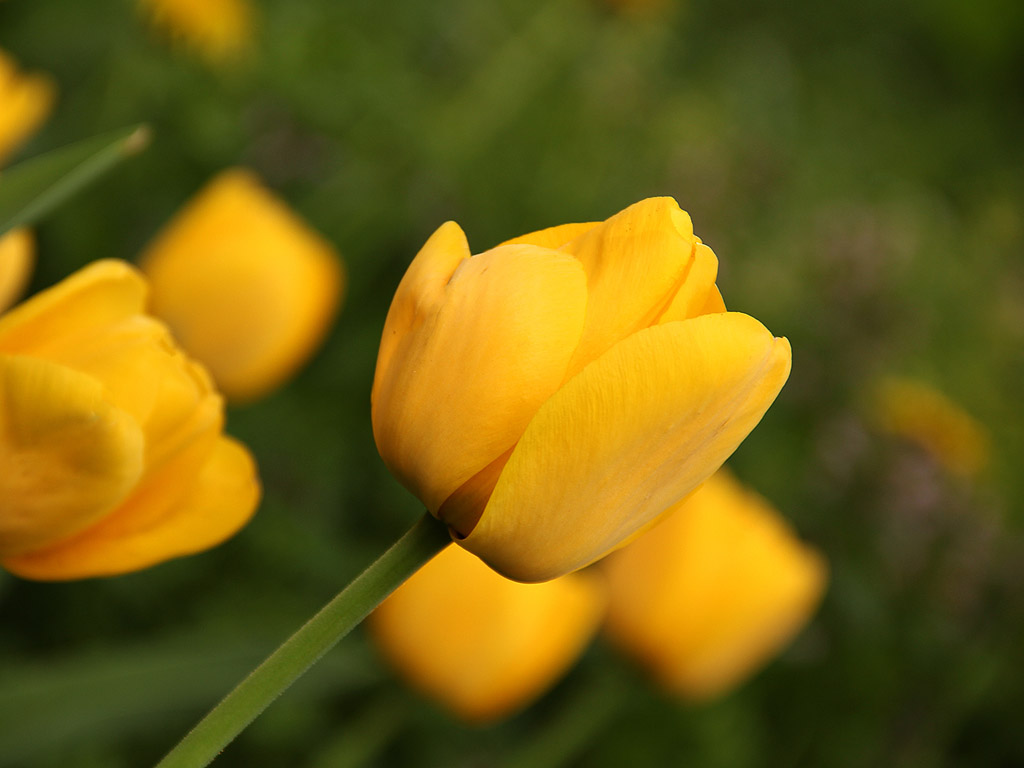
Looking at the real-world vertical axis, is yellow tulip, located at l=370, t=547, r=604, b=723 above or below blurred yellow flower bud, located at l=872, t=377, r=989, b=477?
above

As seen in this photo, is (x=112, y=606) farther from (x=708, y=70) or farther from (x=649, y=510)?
(x=708, y=70)

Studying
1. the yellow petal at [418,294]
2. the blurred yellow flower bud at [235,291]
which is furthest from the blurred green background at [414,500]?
the yellow petal at [418,294]

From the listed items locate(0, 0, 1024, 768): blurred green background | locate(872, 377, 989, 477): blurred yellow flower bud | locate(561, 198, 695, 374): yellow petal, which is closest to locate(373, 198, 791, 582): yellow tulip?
locate(561, 198, 695, 374): yellow petal

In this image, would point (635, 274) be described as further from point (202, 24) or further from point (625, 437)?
point (202, 24)

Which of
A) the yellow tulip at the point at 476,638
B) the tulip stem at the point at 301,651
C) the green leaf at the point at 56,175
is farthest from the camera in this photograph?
the yellow tulip at the point at 476,638

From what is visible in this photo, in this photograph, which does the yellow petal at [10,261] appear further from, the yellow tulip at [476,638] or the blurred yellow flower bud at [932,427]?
the blurred yellow flower bud at [932,427]

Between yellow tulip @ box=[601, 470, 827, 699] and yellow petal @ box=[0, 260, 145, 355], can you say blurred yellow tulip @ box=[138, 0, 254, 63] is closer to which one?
yellow tulip @ box=[601, 470, 827, 699]
